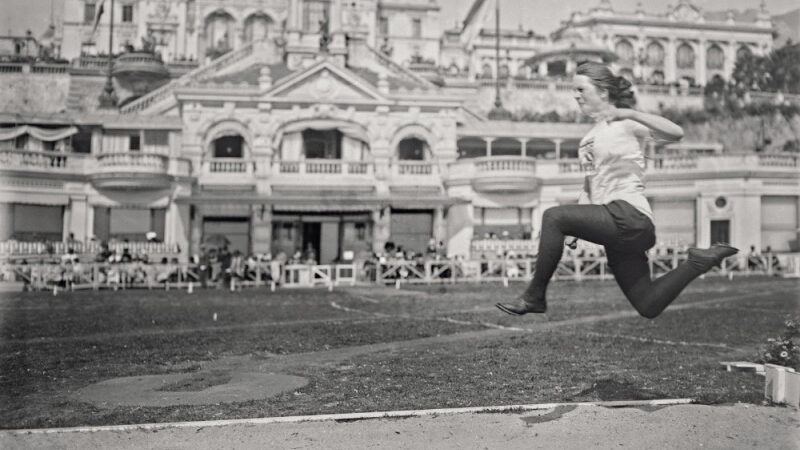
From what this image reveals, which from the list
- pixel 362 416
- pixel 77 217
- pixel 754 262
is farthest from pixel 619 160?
pixel 77 217

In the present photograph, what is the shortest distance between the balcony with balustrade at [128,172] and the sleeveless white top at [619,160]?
2730 cm

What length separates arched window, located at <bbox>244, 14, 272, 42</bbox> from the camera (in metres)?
63.4

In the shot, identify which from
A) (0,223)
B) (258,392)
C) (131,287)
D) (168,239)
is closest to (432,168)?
(168,239)

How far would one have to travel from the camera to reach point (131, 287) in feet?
80.0

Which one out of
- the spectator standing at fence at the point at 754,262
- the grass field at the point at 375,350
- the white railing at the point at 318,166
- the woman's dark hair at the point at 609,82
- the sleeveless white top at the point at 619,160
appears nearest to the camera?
the sleeveless white top at the point at 619,160

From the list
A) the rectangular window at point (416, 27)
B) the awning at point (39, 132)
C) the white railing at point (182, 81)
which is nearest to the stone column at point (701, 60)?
the rectangular window at point (416, 27)

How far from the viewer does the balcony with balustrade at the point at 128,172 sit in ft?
99.5

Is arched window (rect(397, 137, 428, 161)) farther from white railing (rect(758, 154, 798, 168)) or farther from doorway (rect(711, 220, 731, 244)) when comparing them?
white railing (rect(758, 154, 798, 168))

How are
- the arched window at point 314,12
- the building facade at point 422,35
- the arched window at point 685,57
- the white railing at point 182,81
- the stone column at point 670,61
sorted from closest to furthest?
1. the white railing at point 182,81
2. the building facade at point 422,35
3. the arched window at point 314,12
4. the stone column at point 670,61
5. the arched window at point 685,57

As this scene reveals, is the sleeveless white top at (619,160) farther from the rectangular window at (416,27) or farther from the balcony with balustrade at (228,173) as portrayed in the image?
the rectangular window at (416,27)

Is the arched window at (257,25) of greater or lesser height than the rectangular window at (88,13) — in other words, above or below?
above

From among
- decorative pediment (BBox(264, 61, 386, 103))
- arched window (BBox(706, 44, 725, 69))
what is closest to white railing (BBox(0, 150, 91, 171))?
decorative pediment (BBox(264, 61, 386, 103))

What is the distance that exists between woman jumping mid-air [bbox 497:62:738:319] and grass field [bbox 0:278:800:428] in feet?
7.67

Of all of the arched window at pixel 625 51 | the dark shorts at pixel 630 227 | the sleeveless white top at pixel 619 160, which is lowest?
the dark shorts at pixel 630 227
